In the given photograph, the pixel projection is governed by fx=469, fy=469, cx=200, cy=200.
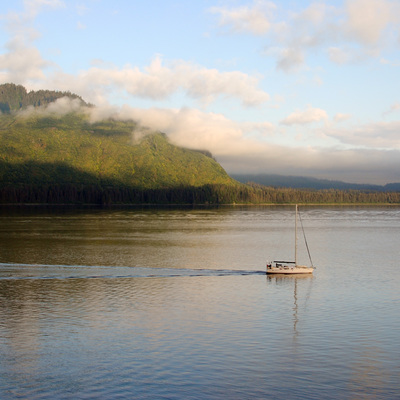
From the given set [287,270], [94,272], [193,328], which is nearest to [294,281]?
[287,270]

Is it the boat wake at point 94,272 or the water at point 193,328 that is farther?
the boat wake at point 94,272

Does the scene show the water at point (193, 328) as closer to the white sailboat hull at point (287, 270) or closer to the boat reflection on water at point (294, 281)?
the boat reflection on water at point (294, 281)

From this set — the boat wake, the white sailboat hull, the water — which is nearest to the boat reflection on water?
the water

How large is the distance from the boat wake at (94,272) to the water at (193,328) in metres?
0.14

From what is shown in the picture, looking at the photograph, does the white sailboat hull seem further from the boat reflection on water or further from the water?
the water

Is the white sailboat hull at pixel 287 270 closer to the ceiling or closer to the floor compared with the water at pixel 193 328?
closer to the ceiling

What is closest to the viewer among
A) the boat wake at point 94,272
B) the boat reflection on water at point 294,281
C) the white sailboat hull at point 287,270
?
the boat reflection on water at point 294,281

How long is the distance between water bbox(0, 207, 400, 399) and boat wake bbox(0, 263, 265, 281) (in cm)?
14

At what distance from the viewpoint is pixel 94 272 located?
6272cm

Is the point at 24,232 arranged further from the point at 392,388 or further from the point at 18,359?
the point at 392,388

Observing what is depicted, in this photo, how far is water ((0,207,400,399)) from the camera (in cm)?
2647

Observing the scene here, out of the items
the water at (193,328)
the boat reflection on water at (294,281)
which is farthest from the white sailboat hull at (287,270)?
the water at (193,328)

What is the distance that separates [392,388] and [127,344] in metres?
17.4

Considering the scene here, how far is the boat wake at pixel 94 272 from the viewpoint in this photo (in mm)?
59844
